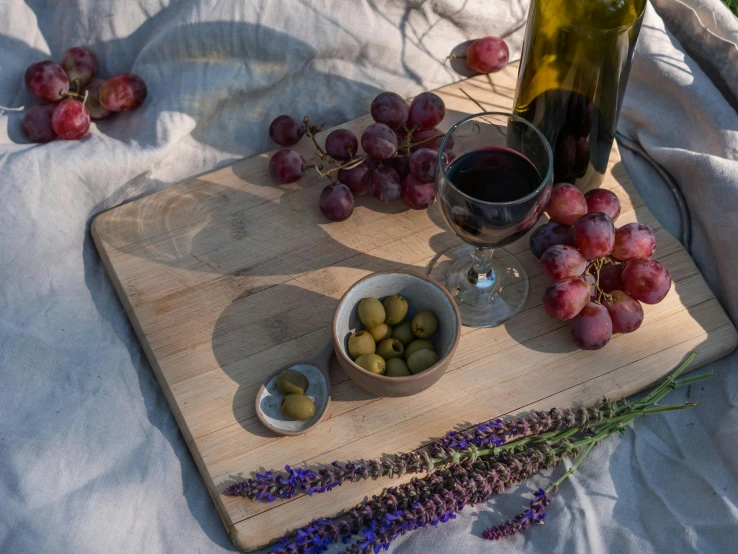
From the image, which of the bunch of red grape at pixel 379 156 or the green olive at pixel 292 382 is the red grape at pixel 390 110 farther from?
the green olive at pixel 292 382

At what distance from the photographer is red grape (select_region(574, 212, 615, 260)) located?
111cm

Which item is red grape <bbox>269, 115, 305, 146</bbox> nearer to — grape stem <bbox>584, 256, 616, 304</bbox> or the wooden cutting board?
the wooden cutting board

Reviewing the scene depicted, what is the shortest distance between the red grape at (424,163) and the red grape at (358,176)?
0.09 metres

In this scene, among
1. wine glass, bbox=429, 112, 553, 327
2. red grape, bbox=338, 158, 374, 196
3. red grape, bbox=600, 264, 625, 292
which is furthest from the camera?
red grape, bbox=338, 158, 374, 196

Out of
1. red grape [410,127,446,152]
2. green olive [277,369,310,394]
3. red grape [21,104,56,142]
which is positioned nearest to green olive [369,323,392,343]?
green olive [277,369,310,394]

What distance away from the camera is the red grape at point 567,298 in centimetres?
111

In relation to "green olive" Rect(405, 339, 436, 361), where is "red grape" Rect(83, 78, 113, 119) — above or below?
above

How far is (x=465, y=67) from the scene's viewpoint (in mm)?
1487

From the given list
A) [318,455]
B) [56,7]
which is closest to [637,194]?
[318,455]

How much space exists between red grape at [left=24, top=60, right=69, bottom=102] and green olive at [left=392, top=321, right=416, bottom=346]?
76cm

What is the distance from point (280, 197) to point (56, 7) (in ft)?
1.96

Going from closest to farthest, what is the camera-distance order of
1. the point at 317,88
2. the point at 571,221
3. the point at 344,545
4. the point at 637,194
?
the point at 344,545 → the point at 571,221 → the point at 637,194 → the point at 317,88

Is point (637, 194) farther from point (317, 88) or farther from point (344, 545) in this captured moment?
point (344, 545)

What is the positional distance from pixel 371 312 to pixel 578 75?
0.47 m
